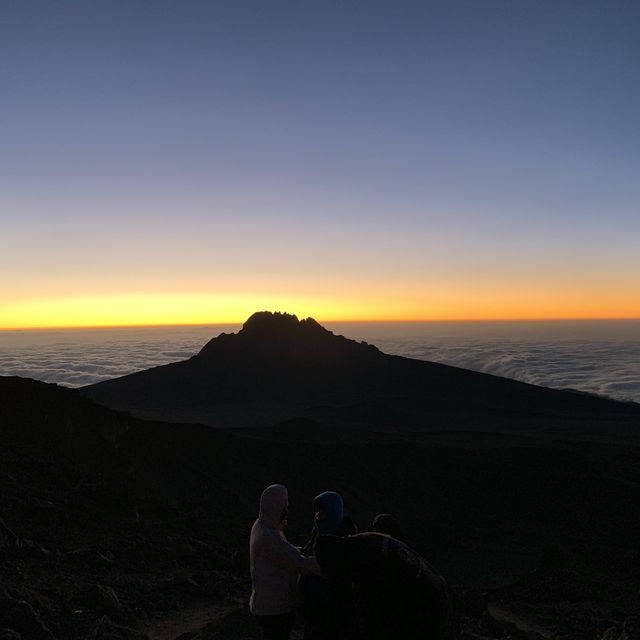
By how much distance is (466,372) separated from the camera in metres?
60.8

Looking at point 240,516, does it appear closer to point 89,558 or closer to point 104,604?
point 89,558

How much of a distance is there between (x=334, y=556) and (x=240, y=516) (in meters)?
16.6

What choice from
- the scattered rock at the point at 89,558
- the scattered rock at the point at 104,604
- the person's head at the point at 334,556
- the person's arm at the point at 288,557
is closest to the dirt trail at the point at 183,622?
the scattered rock at the point at 104,604

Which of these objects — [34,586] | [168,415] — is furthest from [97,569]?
[168,415]

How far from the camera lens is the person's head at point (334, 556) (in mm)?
3025

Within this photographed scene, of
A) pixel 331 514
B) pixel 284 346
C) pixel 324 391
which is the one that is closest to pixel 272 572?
pixel 331 514

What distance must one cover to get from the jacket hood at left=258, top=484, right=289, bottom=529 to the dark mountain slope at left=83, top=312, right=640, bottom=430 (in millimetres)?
37836

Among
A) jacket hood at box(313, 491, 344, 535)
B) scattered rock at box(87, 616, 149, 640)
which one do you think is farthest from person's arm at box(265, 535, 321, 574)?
scattered rock at box(87, 616, 149, 640)

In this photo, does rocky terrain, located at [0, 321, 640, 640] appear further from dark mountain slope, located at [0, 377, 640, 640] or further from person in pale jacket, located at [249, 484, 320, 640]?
person in pale jacket, located at [249, 484, 320, 640]

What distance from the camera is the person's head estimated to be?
3.03 metres

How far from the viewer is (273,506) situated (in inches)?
151

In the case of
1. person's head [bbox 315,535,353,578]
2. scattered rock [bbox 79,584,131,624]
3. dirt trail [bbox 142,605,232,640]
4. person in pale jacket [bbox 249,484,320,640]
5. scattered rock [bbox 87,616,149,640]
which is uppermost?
person's head [bbox 315,535,353,578]

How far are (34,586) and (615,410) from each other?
172ft

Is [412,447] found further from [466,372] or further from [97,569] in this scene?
[466,372]
